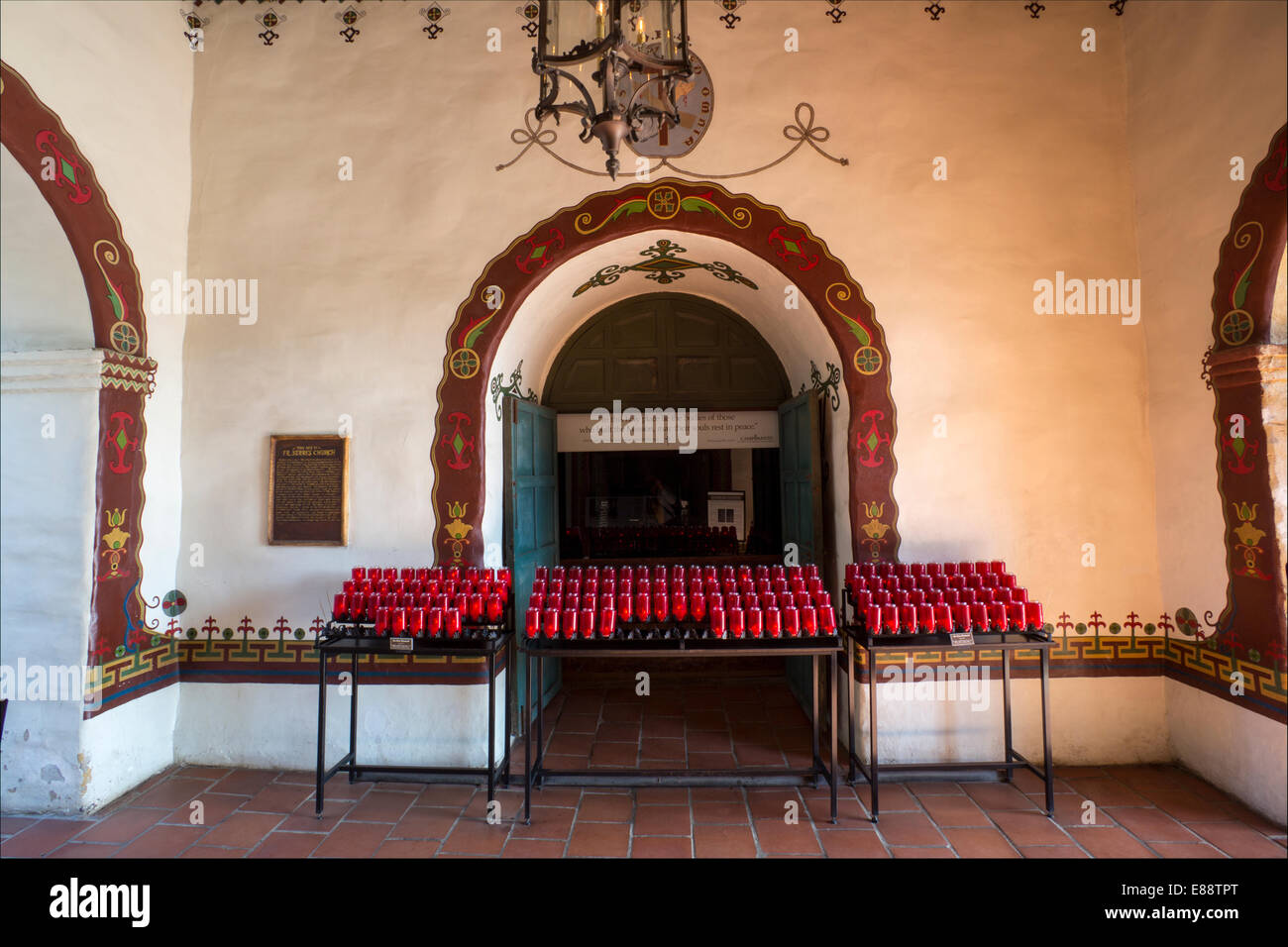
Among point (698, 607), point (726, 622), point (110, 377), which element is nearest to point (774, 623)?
point (726, 622)

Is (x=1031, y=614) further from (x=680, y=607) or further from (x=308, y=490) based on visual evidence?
(x=308, y=490)

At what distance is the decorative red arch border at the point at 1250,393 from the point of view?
356 centimetres

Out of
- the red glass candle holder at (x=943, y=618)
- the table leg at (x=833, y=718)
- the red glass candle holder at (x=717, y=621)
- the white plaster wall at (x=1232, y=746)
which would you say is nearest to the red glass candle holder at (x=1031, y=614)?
the red glass candle holder at (x=943, y=618)

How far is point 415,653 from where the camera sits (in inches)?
155

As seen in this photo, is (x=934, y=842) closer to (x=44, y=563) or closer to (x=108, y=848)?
(x=108, y=848)

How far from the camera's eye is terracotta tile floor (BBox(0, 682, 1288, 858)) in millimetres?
3393

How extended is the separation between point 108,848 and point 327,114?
4.64 metres

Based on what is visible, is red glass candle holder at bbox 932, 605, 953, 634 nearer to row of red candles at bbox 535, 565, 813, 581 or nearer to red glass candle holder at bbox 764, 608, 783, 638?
row of red candles at bbox 535, 565, 813, 581

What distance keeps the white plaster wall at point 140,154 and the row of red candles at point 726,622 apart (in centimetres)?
268

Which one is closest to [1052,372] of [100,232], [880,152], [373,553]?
[880,152]

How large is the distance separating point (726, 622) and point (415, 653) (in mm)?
1827

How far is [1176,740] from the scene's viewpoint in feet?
14.0

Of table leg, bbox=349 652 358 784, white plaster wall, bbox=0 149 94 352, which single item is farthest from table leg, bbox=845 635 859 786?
white plaster wall, bbox=0 149 94 352

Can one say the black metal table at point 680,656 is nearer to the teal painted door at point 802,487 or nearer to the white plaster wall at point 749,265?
the teal painted door at point 802,487
